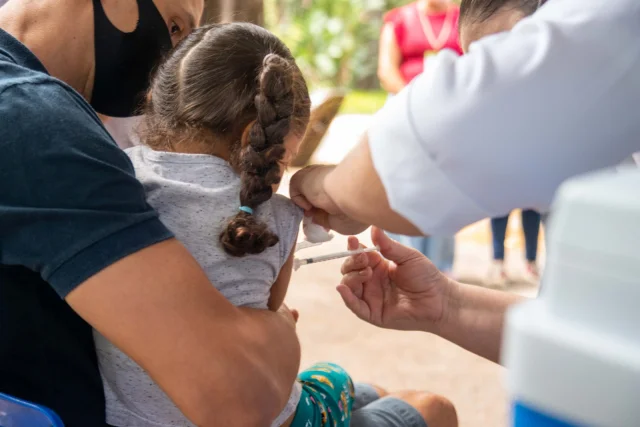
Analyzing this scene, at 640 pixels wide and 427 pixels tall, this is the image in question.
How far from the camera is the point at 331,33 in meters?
8.54

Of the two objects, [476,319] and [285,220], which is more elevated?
[285,220]

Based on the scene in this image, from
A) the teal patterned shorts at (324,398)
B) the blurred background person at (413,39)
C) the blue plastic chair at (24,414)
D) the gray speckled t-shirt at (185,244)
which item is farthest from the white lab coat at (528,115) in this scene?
the blurred background person at (413,39)

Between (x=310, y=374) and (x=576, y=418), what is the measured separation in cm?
99

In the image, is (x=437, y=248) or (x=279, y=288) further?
(x=437, y=248)

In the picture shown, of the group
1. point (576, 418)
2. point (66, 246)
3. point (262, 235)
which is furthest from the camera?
point (262, 235)

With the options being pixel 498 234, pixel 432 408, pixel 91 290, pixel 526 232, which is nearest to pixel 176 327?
pixel 91 290

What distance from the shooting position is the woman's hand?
48.1 inches

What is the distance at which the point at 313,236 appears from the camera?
109 cm

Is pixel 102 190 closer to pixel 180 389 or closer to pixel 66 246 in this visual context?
pixel 66 246

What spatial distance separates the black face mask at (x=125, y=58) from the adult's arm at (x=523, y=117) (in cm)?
66

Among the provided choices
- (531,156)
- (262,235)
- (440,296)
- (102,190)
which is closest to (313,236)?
(262,235)

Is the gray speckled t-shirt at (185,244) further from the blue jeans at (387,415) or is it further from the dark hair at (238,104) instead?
the blue jeans at (387,415)

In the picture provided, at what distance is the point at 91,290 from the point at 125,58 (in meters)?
0.56

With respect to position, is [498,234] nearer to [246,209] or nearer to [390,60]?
[390,60]
